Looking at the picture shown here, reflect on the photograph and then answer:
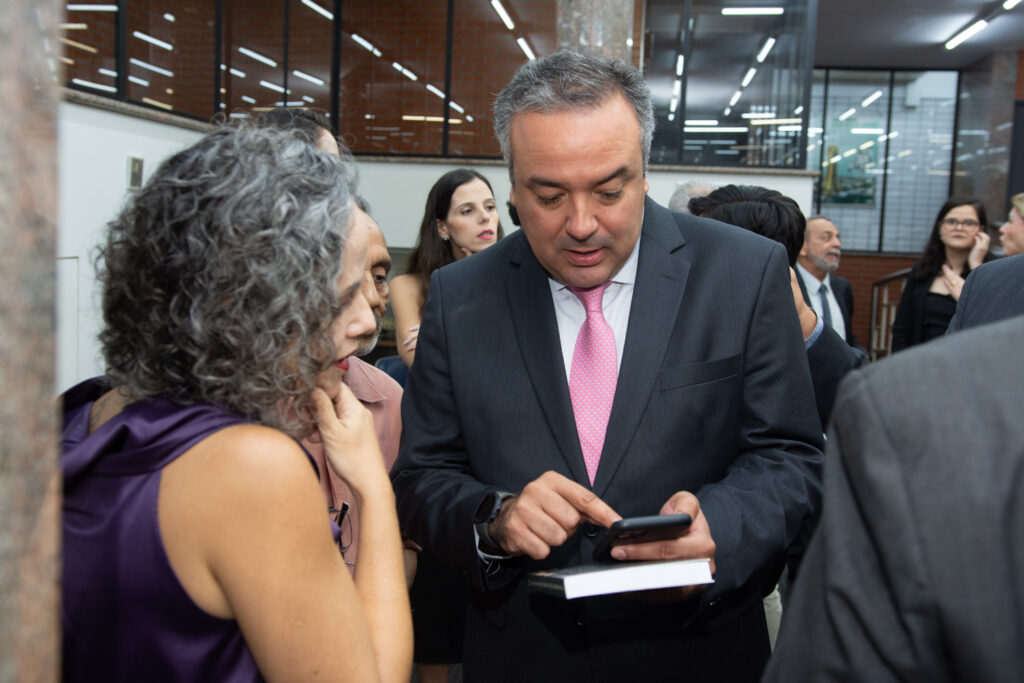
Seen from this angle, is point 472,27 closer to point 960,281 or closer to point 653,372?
point 960,281

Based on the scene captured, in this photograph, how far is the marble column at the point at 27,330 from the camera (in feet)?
2.03

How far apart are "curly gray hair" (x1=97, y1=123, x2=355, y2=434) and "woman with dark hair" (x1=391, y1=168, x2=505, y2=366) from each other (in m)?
2.66

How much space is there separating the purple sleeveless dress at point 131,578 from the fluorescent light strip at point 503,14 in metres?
11.0

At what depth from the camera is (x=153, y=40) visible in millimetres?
A: 9914

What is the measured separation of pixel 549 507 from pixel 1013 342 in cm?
92

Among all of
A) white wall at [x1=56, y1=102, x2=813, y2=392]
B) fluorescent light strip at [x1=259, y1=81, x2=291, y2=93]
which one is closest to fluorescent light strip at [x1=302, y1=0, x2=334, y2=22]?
fluorescent light strip at [x1=259, y1=81, x2=291, y2=93]

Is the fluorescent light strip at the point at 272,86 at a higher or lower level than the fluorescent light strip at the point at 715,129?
higher

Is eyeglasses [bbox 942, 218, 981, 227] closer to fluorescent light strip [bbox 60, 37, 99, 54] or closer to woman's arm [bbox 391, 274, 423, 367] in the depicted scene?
woman's arm [bbox 391, 274, 423, 367]

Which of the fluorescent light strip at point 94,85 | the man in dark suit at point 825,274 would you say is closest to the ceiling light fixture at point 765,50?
the man in dark suit at point 825,274

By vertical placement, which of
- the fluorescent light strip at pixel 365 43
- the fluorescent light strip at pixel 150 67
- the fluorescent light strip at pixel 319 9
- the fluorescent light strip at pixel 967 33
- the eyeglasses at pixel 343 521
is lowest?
the eyeglasses at pixel 343 521

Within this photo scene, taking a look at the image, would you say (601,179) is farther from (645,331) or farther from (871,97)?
(871,97)

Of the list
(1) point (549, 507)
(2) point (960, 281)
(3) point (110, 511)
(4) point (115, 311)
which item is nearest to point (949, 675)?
(1) point (549, 507)

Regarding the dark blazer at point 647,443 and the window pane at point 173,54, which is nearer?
the dark blazer at point 647,443

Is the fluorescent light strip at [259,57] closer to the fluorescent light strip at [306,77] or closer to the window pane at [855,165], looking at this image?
the fluorescent light strip at [306,77]
